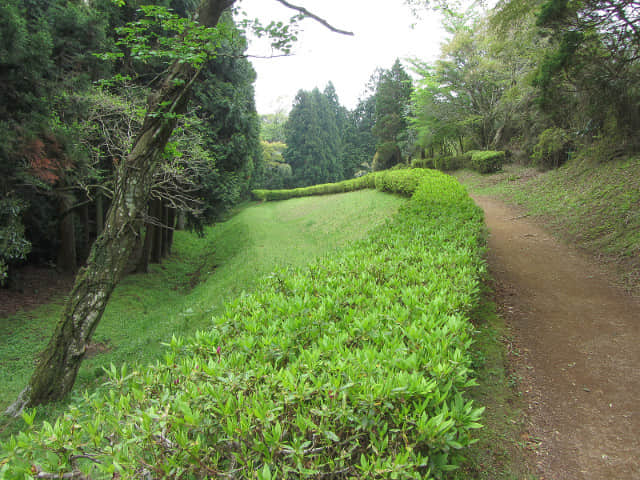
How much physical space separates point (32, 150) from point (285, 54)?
518 centimetres

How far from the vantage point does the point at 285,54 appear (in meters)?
3.91

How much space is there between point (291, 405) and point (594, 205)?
10.7 meters

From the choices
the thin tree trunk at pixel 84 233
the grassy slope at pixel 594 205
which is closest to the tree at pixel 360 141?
the grassy slope at pixel 594 205

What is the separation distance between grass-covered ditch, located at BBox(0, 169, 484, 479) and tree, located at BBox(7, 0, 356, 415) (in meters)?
1.77

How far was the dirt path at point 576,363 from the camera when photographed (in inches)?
93.5

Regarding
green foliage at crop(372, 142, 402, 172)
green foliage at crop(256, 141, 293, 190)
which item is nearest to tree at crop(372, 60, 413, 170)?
green foliage at crop(372, 142, 402, 172)

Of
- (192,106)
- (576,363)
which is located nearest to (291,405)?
(576,363)

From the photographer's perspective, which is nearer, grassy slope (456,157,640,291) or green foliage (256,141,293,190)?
grassy slope (456,157,640,291)

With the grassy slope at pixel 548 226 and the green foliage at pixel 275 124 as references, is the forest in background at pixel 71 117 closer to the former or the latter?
the grassy slope at pixel 548 226

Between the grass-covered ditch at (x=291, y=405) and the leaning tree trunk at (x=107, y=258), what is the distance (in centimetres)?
175

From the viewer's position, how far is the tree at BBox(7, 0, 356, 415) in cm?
354

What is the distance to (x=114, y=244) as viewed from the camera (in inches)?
143

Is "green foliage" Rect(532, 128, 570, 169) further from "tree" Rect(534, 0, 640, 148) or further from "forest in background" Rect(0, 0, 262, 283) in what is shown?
"forest in background" Rect(0, 0, 262, 283)

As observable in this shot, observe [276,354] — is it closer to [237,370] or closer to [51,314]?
[237,370]
